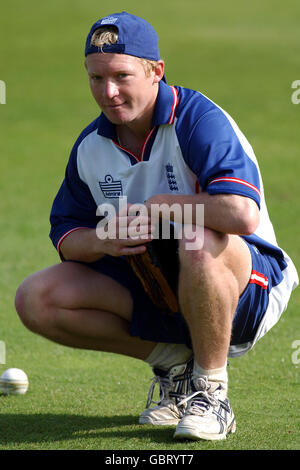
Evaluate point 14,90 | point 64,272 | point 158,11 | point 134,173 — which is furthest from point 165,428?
point 158,11

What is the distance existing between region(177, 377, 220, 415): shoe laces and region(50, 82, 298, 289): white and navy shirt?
2.37ft

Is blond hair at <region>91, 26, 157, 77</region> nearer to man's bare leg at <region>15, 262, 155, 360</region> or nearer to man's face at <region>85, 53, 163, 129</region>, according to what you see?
man's face at <region>85, 53, 163, 129</region>

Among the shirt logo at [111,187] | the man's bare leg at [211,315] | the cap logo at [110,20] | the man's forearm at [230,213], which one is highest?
the cap logo at [110,20]

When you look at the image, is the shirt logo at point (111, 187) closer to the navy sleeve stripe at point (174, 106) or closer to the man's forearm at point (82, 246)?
the man's forearm at point (82, 246)

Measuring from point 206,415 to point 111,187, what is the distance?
3.96 ft

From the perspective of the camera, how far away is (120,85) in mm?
3676

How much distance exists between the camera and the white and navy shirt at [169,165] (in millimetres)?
3494

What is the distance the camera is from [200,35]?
22656 mm

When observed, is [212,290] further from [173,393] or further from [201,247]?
[173,393]

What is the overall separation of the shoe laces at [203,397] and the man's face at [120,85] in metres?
1.27

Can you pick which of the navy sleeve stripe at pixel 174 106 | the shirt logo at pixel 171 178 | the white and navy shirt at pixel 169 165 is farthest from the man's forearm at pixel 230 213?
the navy sleeve stripe at pixel 174 106

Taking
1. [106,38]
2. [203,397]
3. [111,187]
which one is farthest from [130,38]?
[203,397]

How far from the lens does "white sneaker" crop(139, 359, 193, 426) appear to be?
12.6 ft

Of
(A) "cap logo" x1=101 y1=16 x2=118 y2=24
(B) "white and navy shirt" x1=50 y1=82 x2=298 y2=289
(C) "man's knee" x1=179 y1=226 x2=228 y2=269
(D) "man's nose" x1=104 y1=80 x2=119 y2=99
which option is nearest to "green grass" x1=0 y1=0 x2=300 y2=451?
(C) "man's knee" x1=179 y1=226 x2=228 y2=269
